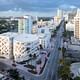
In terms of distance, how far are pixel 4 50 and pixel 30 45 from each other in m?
2.35

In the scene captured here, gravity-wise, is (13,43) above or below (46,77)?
above

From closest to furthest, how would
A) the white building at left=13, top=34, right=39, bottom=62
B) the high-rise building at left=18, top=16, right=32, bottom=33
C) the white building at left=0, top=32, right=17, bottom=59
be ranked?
the white building at left=13, top=34, right=39, bottom=62 < the white building at left=0, top=32, right=17, bottom=59 < the high-rise building at left=18, top=16, right=32, bottom=33

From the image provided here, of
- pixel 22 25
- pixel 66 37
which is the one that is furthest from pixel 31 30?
pixel 66 37

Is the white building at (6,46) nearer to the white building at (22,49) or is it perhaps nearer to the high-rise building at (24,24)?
the white building at (22,49)

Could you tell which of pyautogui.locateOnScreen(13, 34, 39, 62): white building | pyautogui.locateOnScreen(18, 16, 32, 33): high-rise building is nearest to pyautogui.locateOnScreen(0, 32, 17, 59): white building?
pyautogui.locateOnScreen(13, 34, 39, 62): white building

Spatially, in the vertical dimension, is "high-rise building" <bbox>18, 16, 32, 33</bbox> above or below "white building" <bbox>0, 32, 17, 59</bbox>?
above

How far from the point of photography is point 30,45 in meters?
21.9

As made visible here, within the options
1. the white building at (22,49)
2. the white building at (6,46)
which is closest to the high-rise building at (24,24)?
the white building at (6,46)

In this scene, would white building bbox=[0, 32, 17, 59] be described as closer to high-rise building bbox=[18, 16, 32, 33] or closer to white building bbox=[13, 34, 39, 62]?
white building bbox=[13, 34, 39, 62]

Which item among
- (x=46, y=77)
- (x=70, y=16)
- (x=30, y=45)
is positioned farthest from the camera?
(x=70, y=16)

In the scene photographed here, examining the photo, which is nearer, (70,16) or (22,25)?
(22,25)

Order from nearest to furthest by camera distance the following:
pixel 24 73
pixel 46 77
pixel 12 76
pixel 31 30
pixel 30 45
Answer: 1. pixel 12 76
2. pixel 46 77
3. pixel 24 73
4. pixel 30 45
5. pixel 31 30

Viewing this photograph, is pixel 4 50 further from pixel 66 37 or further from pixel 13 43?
pixel 66 37

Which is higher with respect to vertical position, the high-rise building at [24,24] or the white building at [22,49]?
the high-rise building at [24,24]
